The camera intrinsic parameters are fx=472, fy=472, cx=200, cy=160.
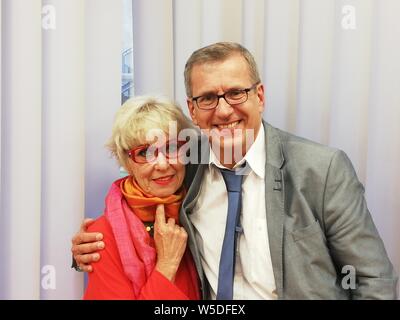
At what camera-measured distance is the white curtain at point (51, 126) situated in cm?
136

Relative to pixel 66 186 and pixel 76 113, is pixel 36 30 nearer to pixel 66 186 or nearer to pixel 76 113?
pixel 76 113

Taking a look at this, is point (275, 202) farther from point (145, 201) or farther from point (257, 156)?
point (145, 201)

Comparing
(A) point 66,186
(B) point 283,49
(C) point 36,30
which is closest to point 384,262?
(B) point 283,49

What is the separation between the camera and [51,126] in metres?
1.42

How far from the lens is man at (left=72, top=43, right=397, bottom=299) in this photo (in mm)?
1175

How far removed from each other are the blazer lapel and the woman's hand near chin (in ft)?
0.80

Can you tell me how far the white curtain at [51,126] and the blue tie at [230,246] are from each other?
1.49 ft

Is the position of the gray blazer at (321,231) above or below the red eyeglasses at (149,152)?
below

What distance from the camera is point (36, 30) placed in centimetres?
135

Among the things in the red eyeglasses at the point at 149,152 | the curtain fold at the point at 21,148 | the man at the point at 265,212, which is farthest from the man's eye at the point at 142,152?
the curtain fold at the point at 21,148

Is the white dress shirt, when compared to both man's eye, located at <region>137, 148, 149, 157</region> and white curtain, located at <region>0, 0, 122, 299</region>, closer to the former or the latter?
man's eye, located at <region>137, 148, 149, 157</region>

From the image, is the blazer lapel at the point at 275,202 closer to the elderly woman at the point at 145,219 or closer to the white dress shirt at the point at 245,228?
the white dress shirt at the point at 245,228

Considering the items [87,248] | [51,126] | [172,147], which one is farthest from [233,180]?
[51,126]

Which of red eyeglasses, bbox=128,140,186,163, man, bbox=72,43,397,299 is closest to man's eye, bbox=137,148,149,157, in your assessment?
red eyeglasses, bbox=128,140,186,163
